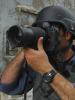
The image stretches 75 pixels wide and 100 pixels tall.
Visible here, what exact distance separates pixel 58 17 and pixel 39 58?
0.42 metres

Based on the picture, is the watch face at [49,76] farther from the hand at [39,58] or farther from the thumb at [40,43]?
the thumb at [40,43]

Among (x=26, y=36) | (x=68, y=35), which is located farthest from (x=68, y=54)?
(x=26, y=36)

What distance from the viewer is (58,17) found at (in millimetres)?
2473

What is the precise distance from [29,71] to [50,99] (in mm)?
242

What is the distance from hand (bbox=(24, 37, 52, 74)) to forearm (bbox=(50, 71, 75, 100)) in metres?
0.08

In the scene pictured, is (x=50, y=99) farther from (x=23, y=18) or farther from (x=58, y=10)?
(x=23, y=18)

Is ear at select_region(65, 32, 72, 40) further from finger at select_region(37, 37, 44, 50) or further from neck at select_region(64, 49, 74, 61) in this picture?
finger at select_region(37, 37, 44, 50)

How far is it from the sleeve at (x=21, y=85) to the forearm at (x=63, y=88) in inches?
16.1

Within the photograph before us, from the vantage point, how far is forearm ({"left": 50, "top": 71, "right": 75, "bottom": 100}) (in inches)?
84.5

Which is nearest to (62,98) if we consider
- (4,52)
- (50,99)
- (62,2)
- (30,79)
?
(50,99)

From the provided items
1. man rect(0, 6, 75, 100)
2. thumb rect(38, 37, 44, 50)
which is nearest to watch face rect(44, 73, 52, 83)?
man rect(0, 6, 75, 100)

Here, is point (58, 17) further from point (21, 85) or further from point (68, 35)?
point (21, 85)

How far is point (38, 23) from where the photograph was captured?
2406mm

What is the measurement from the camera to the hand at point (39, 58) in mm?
2148
